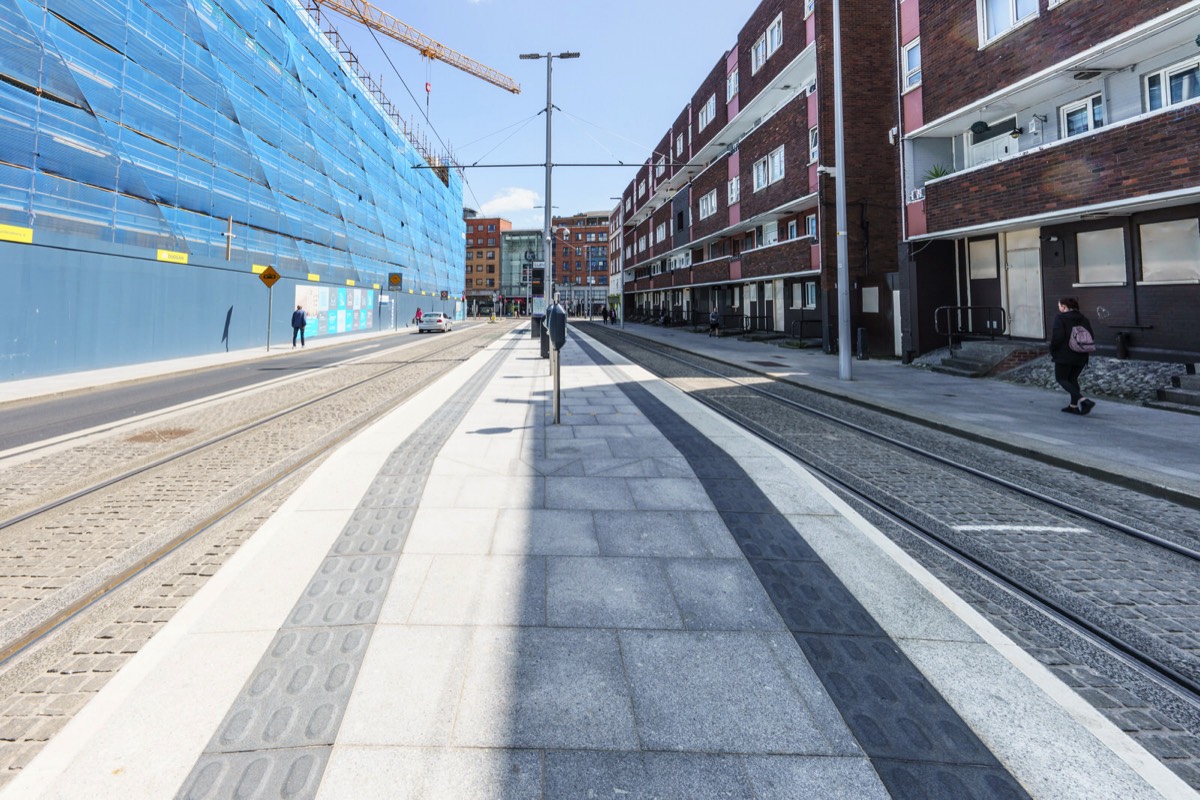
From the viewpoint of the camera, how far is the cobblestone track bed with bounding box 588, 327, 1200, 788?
2316 millimetres

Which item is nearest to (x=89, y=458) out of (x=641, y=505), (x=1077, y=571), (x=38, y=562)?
(x=38, y=562)

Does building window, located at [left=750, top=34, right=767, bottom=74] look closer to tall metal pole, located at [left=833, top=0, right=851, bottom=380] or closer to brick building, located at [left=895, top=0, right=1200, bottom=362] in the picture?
brick building, located at [left=895, top=0, right=1200, bottom=362]

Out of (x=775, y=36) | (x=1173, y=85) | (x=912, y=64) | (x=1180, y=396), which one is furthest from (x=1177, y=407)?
(x=775, y=36)

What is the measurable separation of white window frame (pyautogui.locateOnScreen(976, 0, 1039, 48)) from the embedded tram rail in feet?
51.1

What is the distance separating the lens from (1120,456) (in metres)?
6.15

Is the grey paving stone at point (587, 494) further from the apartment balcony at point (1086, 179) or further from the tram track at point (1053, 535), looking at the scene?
the apartment balcony at point (1086, 179)

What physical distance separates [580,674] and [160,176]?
75.0ft

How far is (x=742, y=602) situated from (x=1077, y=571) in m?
2.18

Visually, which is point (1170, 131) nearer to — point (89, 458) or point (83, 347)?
point (89, 458)

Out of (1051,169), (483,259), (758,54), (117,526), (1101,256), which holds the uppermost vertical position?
(483,259)

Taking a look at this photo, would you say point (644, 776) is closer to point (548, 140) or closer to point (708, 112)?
point (548, 140)

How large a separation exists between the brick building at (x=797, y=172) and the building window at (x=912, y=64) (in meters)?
3.51

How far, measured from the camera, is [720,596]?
317 cm

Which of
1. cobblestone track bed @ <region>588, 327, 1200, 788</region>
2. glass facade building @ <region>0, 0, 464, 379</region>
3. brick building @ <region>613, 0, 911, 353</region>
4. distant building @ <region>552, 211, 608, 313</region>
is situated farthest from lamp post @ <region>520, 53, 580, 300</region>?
distant building @ <region>552, 211, 608, 313</region>
